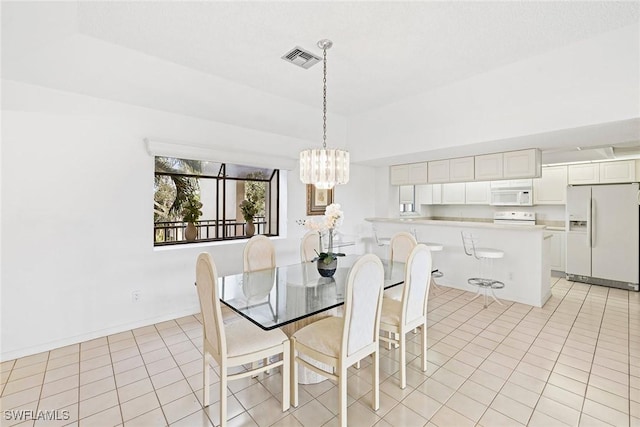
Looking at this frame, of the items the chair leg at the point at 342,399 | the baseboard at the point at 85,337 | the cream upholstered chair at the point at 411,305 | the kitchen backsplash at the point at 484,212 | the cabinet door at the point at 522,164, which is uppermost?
the cabinet door at the point at 522,164

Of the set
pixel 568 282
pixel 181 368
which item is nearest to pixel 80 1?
pixel 181 368

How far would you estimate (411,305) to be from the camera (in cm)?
221

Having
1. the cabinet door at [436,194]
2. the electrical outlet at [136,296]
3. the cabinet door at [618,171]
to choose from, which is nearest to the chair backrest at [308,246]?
the electrical outlet at [136,296]

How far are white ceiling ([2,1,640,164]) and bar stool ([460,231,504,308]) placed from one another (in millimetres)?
2252

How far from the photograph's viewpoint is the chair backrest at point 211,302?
1.66 meters

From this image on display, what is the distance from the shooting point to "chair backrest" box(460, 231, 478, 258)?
400 centimetres

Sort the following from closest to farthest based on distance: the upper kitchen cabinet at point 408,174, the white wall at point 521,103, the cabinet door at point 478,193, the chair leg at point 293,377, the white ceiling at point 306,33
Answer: the chair leg at point 293,377
the white ceiling at point 306,33
the white wall at point 521,103
the upper kitchen cabinet at point 408,174
the cabinet door at point 478,193

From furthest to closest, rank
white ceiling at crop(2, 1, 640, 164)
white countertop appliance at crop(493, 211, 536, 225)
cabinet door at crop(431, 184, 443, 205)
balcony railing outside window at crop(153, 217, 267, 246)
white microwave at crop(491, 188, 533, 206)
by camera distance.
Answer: cabinet door at crop(431, 184, 443, 205), white countertop appliance at crop(493, 211, 536, 225), white microwave at crop(491, 188, 533, 206), balcony railing outside window at crop(153, 217, 267, 246), white ceiling at crop(2, 1, 640, 164)

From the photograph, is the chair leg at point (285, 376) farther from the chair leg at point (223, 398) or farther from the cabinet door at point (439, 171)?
the cabinet door at point (439, 171)

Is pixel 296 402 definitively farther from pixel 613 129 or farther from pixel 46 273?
pixel 613 129

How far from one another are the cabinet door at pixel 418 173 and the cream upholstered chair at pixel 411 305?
290 centimetres

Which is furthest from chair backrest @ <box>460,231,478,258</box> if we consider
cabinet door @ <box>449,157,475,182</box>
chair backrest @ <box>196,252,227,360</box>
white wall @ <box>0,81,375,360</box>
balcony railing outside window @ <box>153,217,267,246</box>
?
white wall @ <box>0,81,375,360</box>

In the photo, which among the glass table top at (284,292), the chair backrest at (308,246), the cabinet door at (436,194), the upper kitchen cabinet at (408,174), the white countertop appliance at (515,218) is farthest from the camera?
the cabinet door at (436,194)

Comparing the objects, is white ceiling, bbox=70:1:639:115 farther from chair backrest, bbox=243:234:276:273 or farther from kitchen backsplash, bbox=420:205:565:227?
kitchen backsplash, bbox=420:205:565:227
